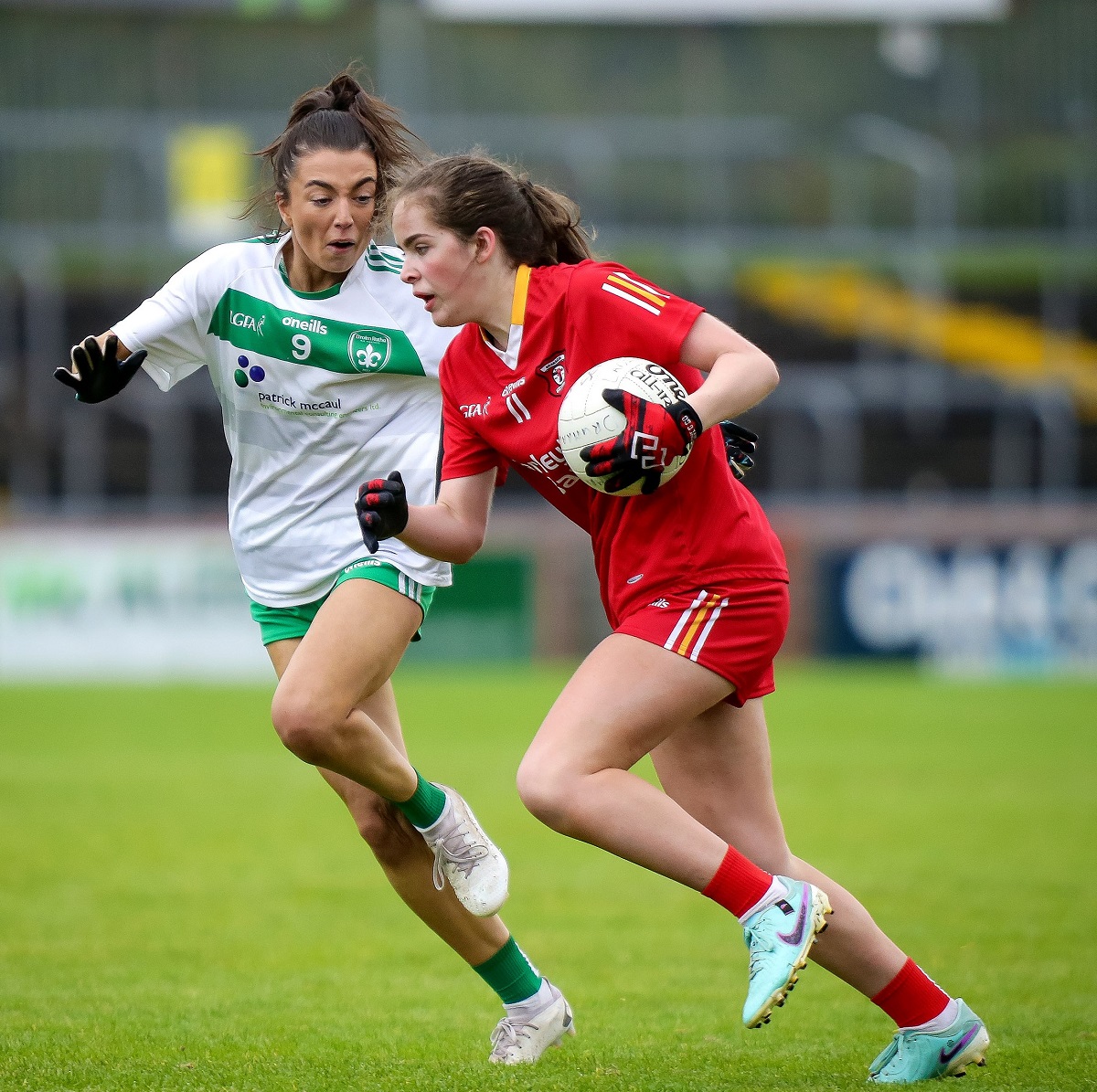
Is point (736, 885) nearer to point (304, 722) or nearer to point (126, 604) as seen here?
point (304, 722)

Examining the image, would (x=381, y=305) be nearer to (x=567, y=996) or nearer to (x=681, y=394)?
(x=681, y=394)

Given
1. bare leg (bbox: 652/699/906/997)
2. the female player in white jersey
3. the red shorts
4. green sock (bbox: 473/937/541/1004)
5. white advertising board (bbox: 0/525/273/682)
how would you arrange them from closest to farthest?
the red shorts < bare leg (bbox: 652/699/906/997) < the female player in white jersey < green sock (bbox: 473/937/541/1004) < white advertising board (bbox: 0/525/273/682)

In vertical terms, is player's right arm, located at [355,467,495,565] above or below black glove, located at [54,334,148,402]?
below

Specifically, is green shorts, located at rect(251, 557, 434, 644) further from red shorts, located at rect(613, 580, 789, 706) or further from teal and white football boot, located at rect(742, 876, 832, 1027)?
teal and white football boot, located at rect(742, 876, 832, 1027)

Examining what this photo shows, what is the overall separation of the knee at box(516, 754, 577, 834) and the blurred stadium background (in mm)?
12016

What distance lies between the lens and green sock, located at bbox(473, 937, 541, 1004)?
511cm

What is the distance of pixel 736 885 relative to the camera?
4.16m

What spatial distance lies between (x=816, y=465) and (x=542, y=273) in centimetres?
1513

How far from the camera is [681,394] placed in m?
4.20

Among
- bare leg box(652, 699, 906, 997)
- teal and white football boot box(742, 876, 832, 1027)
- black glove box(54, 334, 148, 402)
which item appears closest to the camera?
teal and white football boot box(742, 876, 832, 1027)

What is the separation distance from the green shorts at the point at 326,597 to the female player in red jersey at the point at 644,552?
405 millimetres

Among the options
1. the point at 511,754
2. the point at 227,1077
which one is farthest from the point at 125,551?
the point at 227,1077

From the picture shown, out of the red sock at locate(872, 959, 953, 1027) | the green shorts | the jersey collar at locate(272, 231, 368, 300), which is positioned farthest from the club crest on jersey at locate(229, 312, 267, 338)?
the red sock at locate(872, 959, 953, 1027)

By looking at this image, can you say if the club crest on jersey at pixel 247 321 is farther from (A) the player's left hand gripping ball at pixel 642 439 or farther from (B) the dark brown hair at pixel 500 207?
(A) the player's left hand gripping ball at pixel 642 439
